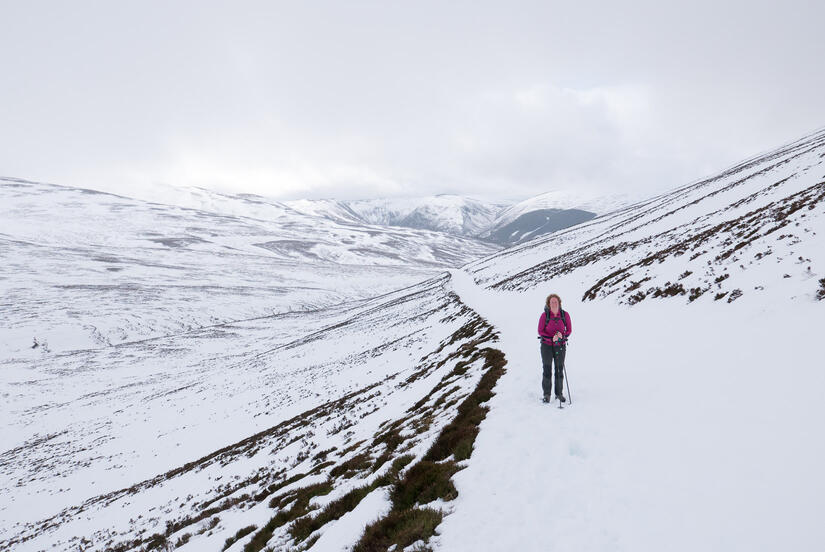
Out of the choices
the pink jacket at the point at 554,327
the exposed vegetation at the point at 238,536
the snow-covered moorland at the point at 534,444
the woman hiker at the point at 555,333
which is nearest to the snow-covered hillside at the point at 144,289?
the snow-covered moorland at the point at 534,444

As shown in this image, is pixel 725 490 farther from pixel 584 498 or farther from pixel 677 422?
pixel 677 422

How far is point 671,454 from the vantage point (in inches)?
270

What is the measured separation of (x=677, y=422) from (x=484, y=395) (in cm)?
562

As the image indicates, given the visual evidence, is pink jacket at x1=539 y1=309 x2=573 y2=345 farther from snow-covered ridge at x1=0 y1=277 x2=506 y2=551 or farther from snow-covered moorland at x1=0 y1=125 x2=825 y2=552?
snow-covered ridge at x1=0 y1=277 x2=506 y2=551

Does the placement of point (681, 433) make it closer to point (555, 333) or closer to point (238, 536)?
point (555, 333)

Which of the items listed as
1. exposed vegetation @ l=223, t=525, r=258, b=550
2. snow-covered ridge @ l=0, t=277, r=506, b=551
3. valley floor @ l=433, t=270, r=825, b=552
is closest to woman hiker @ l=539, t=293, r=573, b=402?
valley floor @ l=433, t=270, r=825, b=552

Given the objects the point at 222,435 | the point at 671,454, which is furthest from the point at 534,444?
the point at 222,435

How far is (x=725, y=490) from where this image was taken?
18.2 ft

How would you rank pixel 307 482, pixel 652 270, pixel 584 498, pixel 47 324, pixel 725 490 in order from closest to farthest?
1. pixel 725 490
2. pixel 584 498
3. pixel 307 482
4. pixel 652 270
5. pixel 47 324

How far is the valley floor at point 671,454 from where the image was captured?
509 centimetres

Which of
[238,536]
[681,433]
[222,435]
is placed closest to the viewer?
[681,433]

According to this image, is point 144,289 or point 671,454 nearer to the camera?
point 671,454

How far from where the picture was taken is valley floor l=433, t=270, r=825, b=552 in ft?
16.7

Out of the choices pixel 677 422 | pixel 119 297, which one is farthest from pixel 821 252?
pixel 119 297
